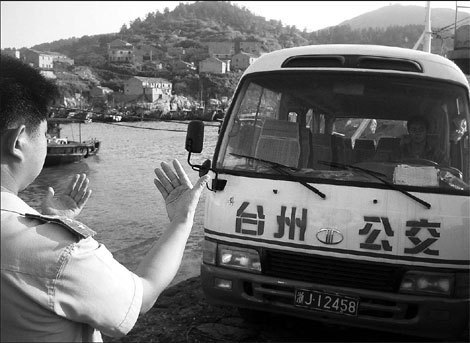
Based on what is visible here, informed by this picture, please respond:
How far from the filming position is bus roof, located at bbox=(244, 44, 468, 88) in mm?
3547

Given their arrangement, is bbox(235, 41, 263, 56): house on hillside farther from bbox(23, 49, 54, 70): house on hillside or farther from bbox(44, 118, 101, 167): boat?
bbox(44, 118, 101, 167): boat

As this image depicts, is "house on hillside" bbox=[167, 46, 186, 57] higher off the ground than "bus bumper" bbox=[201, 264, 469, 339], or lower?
higher

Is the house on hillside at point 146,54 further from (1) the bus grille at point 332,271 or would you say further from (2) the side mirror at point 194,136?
(1) the bus grille at point 332,271

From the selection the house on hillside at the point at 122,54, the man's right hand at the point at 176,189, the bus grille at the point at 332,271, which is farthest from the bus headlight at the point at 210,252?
the house on hillside at the point at 122,54

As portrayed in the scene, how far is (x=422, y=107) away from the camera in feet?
11.8

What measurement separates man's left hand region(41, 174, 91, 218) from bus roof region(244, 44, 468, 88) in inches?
92.8

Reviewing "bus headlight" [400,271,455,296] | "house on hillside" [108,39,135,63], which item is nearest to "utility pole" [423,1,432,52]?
"bus headlight" [400,271,455,296]

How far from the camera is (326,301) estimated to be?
131 inches

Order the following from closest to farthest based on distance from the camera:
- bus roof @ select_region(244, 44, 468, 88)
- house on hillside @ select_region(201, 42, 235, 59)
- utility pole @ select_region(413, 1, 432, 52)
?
bus roof @ select_region(244, 44, 468, 88) → utility pole @ select_region(413, 1, 432, 52) → house on hillside @ select_region(201, 42, 235, 59)

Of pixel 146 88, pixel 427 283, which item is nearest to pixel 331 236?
pixel 427 283

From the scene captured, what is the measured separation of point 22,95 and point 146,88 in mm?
120469

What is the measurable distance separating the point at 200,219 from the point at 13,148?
9.86 metres

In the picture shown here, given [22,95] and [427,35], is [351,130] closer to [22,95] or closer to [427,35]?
[22,95]

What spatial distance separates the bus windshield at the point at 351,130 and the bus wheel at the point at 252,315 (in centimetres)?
138
